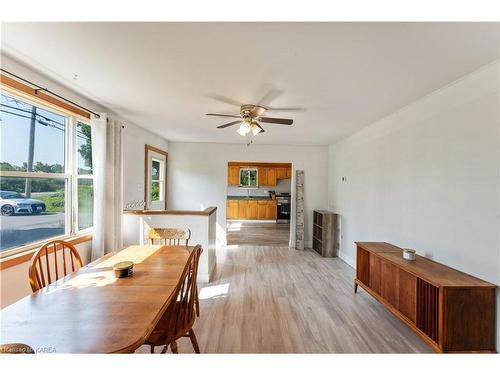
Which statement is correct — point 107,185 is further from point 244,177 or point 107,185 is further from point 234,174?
point 244,177

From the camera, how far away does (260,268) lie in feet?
12.8

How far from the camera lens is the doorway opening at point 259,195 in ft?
28.3

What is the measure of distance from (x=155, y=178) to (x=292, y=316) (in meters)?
3.99

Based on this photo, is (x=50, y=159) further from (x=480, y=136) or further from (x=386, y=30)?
(x=480, y=136)

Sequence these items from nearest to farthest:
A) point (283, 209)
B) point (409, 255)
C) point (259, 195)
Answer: point (409, 255) → point (283, 209) → point (259, 195)

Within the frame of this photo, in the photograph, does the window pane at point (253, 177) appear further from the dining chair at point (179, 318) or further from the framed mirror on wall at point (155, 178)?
the dining chair at point (179, 318)

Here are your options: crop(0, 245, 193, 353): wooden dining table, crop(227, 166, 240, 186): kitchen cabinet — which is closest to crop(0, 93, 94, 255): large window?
crop(0, 245, 193, 353): wooden dining table

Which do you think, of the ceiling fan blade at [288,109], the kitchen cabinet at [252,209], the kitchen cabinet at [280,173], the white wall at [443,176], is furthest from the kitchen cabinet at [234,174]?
the ceiling fan blade at [288,109]

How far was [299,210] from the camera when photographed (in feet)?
17.7

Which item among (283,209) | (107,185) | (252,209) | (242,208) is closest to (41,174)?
(107,185)

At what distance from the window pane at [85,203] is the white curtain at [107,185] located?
0.75ft
